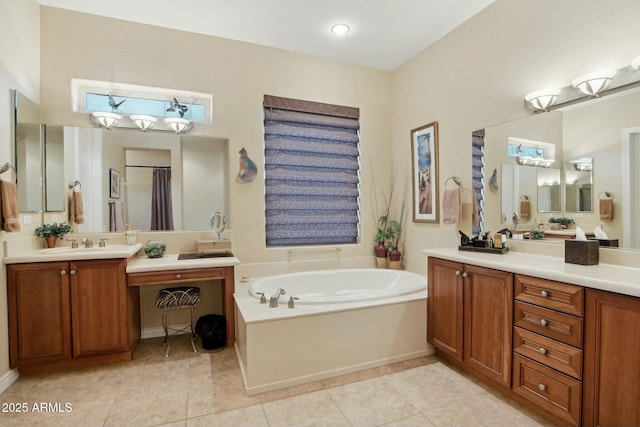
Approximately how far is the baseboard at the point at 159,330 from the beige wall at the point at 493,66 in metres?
2.60

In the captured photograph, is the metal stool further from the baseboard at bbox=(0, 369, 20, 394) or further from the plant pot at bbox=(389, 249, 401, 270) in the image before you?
the plant pot at bbox=(389, 249, 401, 270)

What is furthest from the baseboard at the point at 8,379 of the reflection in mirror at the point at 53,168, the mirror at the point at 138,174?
the reflection in mirror at the point at 53,168

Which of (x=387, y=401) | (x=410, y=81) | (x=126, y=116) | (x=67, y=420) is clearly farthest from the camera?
(x=410, y=81)

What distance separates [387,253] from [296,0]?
2.76 meters

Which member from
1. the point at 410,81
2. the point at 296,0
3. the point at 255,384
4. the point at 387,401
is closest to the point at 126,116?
the point at 296,0

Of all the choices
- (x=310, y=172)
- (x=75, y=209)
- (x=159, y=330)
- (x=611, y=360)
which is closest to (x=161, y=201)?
(x=75, y=209)

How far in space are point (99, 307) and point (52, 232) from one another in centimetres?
87

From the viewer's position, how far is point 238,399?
205cm

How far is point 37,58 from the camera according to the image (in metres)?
2.70

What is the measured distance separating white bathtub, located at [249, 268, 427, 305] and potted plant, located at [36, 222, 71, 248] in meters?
1.75

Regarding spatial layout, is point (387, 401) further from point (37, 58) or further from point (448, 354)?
point (37, 58)

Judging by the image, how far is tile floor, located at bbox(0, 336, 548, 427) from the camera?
1.84 metres

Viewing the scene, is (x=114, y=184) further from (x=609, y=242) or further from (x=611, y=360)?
(x=609, y=242)

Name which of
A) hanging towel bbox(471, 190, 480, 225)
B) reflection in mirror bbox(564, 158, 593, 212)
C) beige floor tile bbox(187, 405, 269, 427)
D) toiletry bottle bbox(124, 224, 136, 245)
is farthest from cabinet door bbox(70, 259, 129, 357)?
reflection in mirror bbox(564, 158, 593, 212)
